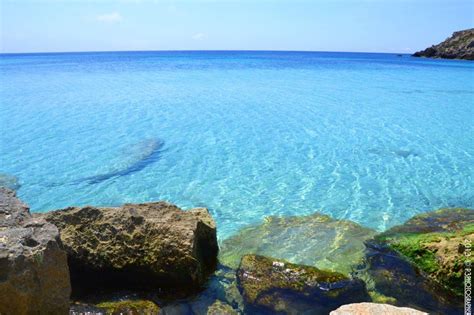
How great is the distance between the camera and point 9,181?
11984 millimetres

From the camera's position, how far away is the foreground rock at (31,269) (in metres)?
3.71

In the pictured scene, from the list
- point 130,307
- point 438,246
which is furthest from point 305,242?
point 130,307

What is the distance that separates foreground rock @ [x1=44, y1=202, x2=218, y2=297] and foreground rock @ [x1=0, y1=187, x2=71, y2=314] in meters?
1.49

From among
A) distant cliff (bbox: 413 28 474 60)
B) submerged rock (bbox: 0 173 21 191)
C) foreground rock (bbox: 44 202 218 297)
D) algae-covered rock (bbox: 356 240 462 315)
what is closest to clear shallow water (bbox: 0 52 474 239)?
submerged rock (bbox: 0 173 21 191)

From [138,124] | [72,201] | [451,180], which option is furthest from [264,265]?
[138,124]

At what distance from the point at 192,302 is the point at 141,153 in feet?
31.9

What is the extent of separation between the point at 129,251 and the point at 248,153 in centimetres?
925

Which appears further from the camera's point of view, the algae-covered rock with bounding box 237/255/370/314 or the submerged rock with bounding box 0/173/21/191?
the submerged rock with bounding box 0/173/21/191

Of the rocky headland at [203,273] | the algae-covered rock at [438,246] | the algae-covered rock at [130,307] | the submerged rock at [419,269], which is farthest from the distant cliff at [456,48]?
the algae-covered rock at [130,307]

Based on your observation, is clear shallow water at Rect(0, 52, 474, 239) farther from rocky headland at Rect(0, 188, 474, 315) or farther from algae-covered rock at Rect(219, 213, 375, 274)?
rocky headland at Rect(0, 188, 474, 315)

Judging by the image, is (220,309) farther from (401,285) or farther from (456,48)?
(456,48)

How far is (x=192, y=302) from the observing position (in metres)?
5.71

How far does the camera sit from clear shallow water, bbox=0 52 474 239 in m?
10.5

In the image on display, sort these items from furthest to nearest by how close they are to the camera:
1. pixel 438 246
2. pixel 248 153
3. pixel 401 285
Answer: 1. pixel 248 153
2. pixel 438 246
3. pixel 401 285
